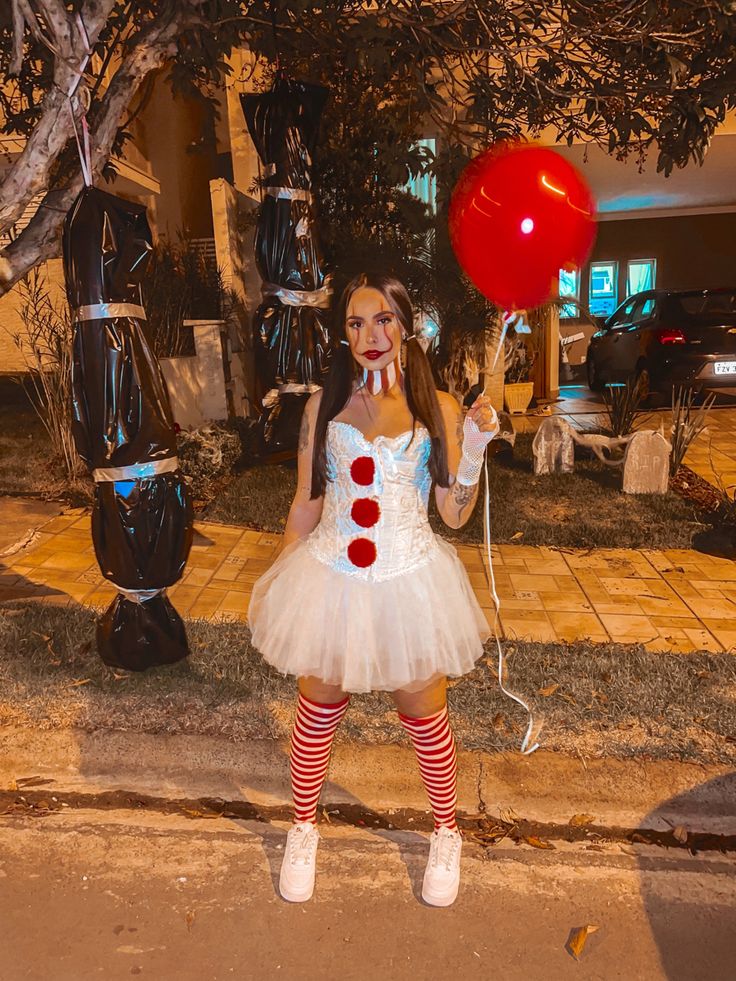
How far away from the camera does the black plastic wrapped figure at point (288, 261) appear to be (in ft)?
13.9

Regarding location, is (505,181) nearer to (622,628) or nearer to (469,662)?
(469,662)

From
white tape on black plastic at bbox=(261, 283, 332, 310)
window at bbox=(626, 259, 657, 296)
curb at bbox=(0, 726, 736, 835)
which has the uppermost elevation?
window at bbox=(626, 259, 657, 296)

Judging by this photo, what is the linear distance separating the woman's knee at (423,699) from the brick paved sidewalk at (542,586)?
178 centimetres

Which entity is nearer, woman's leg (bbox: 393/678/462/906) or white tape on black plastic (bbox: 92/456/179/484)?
woman's leg (bbox: 393/678/462/906)

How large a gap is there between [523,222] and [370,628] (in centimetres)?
124

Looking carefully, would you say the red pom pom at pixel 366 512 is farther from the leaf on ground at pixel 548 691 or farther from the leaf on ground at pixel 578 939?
the leaf on ground at pixel 548 691

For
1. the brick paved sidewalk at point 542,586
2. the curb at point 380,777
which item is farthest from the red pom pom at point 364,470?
the brick paved sidewalk at point 542,586

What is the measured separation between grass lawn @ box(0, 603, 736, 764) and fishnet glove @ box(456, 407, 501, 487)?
4.56 feet

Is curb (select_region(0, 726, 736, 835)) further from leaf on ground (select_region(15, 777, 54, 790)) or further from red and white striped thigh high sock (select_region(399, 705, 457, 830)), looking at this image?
red and white striped thigh high sock (select_region(399, 705, 457, 830))

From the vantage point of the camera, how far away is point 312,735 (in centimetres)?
237

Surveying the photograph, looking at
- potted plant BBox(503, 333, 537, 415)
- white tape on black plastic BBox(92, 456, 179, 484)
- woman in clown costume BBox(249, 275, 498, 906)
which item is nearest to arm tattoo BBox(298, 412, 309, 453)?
woman in clown costume BBox(249, 275, 498, 906)

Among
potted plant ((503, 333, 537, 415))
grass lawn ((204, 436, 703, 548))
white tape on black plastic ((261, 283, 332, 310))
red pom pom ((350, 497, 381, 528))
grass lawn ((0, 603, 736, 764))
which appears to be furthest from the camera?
potted plant ((503, 333, 537, 415))

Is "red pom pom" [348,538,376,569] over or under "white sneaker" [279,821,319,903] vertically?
over

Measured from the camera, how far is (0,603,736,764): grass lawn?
310cm
